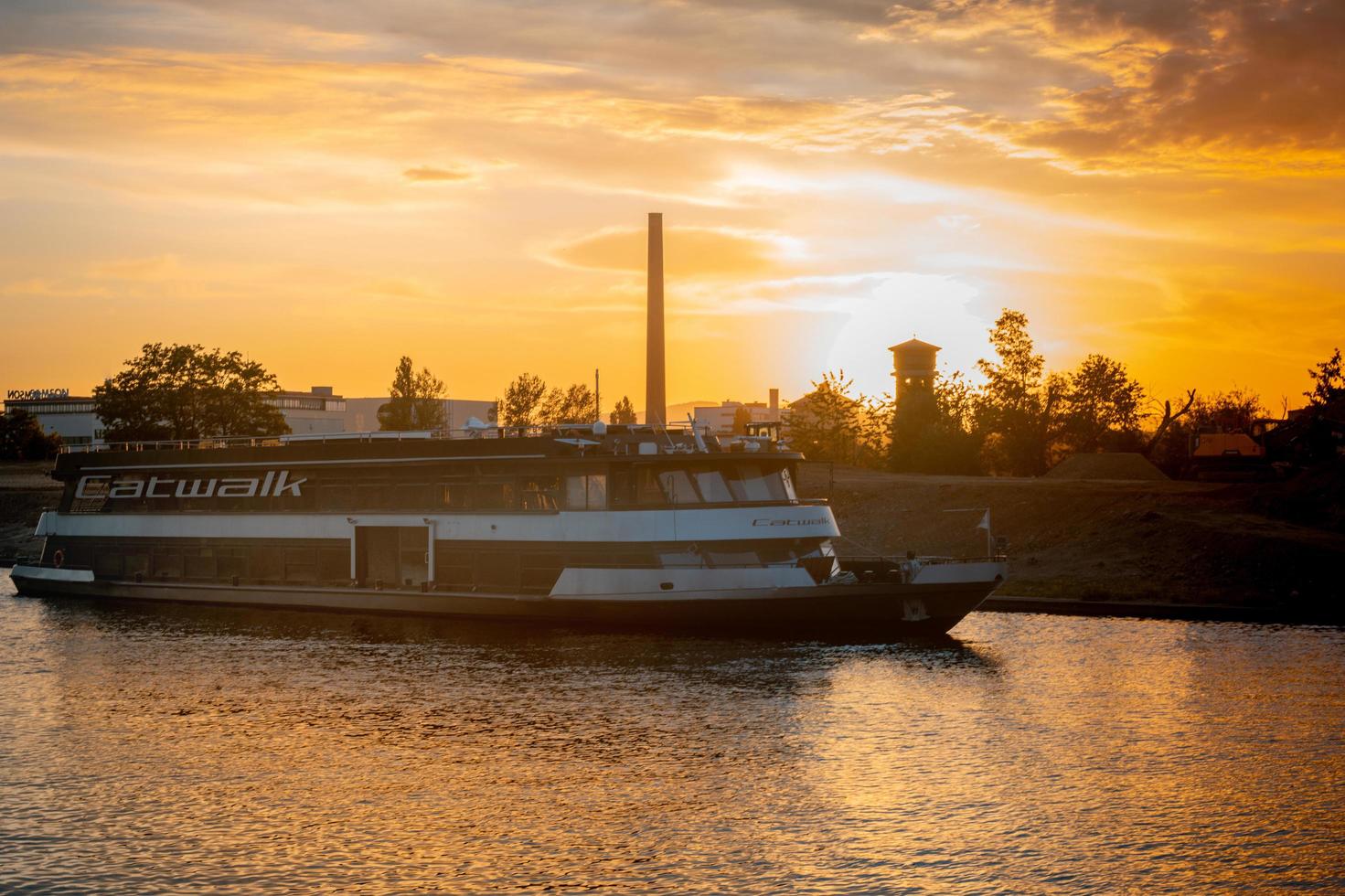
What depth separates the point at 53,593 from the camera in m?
46.9

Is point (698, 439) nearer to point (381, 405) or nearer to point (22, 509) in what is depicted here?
point (22, 509)

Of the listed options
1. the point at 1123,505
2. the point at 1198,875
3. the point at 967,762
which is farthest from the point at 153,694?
the point at 1123,505

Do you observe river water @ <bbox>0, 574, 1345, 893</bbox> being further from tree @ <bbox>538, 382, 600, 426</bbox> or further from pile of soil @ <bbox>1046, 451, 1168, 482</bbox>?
tree @ <bbox>538, 382, 600, 426</bbox>

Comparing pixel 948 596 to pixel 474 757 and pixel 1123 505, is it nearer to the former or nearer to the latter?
pixel 474 757

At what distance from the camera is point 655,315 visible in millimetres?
77688

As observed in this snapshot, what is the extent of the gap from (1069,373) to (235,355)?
190 ft

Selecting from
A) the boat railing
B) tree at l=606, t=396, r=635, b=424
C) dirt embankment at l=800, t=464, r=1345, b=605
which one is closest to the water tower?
tree at l=606, t=396, r=635, b=424

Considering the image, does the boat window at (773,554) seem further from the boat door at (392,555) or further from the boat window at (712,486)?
the boat door at (392,555)

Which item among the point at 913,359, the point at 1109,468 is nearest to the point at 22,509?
the point at 1109,468

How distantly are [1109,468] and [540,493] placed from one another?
44009 mm

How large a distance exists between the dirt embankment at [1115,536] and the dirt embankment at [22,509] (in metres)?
43.1

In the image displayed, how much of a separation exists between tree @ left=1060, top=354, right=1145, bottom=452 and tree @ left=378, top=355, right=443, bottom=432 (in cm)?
4609

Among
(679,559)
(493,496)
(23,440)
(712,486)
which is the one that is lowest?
(679,559)

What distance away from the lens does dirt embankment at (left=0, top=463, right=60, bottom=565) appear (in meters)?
72.2
